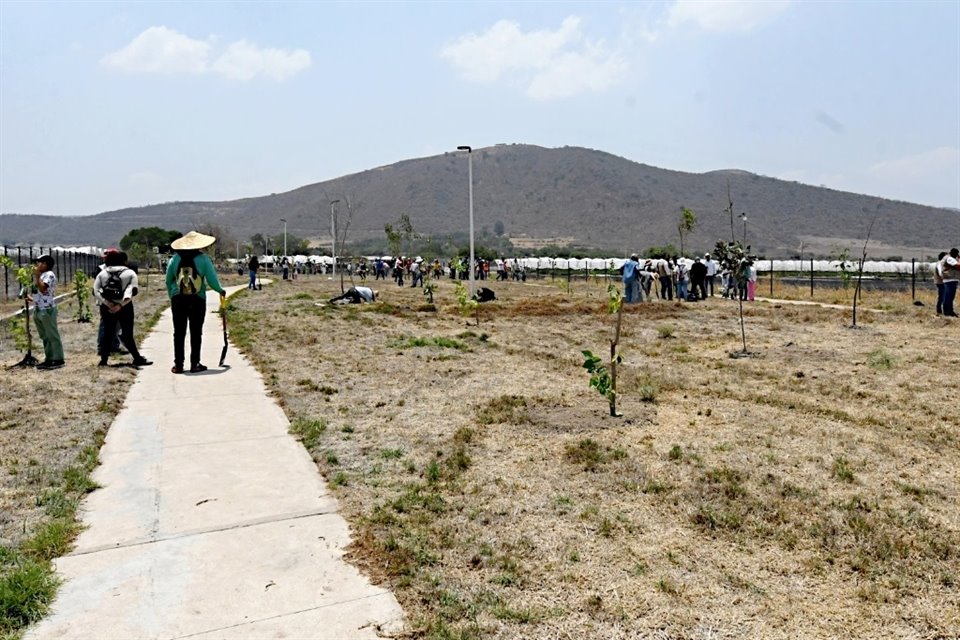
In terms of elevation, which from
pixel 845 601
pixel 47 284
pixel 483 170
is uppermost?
pixel 483 170

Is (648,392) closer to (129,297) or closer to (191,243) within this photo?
(191,243)

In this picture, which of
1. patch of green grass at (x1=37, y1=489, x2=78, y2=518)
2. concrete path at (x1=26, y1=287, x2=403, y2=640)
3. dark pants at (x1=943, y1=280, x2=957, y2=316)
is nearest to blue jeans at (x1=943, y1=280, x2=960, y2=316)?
dark pants at (x1=943, y1=280, x2=957, y2=316)

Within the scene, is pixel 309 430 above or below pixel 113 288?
below

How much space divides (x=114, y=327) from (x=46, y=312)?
2.91ft

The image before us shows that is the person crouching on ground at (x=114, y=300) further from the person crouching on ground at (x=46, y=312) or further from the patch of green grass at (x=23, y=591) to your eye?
the patch of green grass at (x=23, y=591)

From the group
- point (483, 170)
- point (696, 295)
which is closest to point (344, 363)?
point (696, 295)

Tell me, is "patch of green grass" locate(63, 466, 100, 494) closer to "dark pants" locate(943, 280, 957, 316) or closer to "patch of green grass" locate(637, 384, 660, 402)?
"patch of green grass" locate(637, 384, 660, 402)

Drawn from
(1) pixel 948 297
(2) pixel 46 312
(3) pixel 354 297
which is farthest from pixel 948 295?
(2) pixel 46 312

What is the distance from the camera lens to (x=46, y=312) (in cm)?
1026

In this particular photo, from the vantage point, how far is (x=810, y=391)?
9141mm

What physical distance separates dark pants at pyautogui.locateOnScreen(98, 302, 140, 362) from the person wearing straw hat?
3.08ft

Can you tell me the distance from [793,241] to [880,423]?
111070 millimetres

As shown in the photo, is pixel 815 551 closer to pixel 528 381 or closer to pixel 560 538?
pixel 560 538

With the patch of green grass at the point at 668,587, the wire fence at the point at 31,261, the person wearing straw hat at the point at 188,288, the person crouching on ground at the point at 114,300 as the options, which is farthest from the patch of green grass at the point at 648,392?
the wire fence at the point at 31,261
